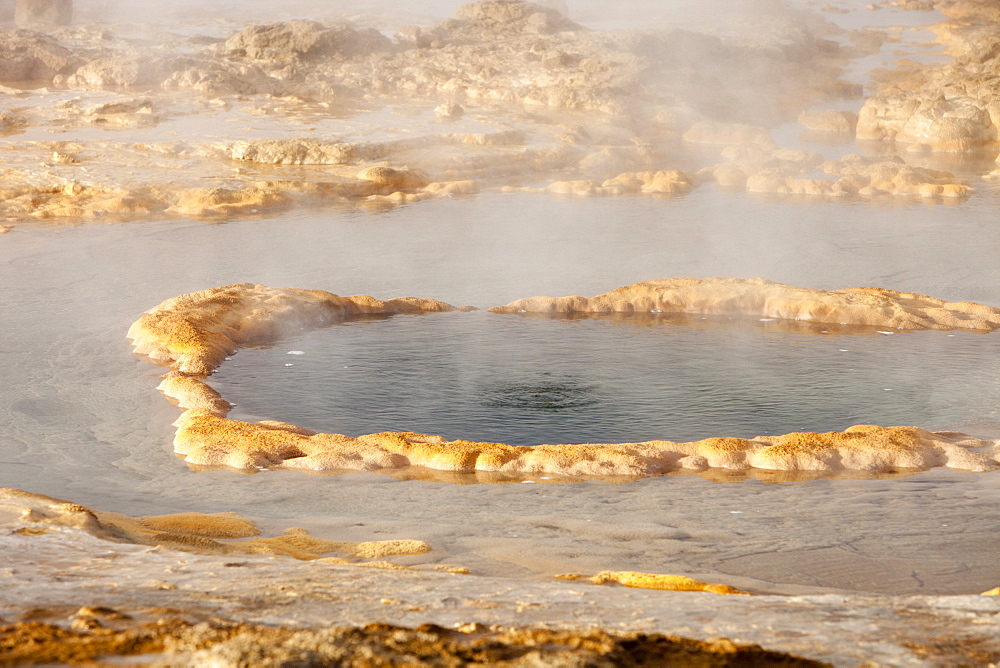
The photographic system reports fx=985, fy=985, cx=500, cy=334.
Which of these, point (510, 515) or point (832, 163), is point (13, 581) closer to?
point (510, 515)

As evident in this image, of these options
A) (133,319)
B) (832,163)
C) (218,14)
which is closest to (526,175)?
(832,163)

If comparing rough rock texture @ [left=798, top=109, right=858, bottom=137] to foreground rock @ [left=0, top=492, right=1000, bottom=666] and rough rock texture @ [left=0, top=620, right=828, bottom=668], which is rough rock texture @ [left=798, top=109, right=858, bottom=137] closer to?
foreground rock @ [left=0, top=492, right=1000, bottom=666]

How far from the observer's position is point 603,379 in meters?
6.07

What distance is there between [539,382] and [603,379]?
40 cm

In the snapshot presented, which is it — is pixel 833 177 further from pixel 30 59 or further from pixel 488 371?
pixel 30 59

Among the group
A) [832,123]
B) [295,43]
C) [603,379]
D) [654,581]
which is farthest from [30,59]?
[654,581]

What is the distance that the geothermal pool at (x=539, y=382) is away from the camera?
12.6 feet

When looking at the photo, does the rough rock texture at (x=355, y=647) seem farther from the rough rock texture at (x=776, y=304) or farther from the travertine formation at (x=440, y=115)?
the travertine formation at (x=440, y=115)

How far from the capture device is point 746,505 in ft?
13.9

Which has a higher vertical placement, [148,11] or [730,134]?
[148,11]

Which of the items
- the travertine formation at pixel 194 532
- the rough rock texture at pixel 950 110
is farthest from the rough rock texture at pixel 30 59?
the travertine formation at pixel 194 532

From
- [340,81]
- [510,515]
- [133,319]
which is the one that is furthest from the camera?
[340,81]

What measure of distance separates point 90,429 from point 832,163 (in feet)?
39.3

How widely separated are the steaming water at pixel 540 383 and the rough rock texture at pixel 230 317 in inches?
7.2
